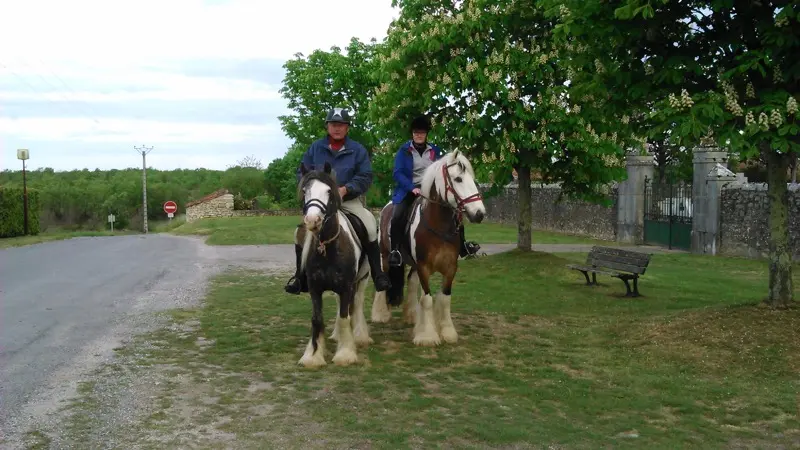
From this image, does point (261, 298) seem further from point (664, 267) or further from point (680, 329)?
point (664, 267)

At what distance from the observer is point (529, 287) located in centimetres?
1513

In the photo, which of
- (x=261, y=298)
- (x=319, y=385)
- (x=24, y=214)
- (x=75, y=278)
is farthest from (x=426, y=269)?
(x=24, y=214)

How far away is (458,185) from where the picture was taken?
8.52m

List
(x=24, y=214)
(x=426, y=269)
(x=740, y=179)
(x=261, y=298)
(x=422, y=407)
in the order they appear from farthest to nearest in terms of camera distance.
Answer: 1. (x=24, y=214)
2. (x=740, y=179)
3. (x=261, y=298)
4. (x=426, y=269)
5. (x=422, y=407)

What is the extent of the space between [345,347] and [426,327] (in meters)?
1.40

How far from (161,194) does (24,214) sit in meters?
57.7

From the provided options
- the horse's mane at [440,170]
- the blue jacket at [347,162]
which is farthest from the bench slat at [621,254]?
the blue jacket at [347,162]

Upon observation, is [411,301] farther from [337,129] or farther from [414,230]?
[337,129]

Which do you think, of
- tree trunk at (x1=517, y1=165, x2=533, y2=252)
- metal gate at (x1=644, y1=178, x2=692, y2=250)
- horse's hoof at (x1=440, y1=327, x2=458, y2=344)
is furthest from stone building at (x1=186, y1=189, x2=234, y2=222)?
horse's hoof at (x1=440, y1=327, x2=458, y2=344)

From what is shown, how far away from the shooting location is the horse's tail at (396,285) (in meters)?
10.6

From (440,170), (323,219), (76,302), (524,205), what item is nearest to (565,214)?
(524,205)

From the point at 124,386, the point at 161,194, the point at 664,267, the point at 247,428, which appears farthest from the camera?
the point at 161,194

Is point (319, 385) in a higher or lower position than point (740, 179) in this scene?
lower

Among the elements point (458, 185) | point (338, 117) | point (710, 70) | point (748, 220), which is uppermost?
point (710, 70)
